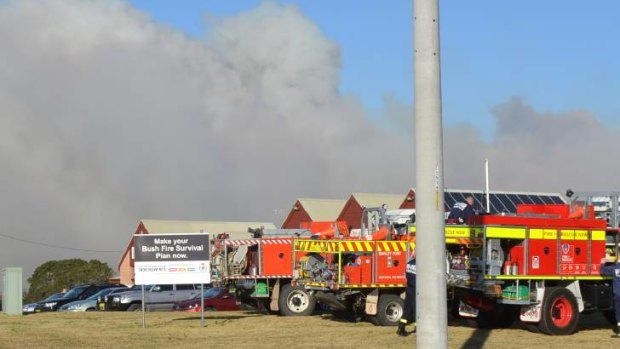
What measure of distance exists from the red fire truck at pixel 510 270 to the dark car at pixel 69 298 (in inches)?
726

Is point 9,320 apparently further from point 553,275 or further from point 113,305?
point 553,275

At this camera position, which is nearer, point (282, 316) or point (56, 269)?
point (282, 316)

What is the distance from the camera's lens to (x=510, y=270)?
18.8m

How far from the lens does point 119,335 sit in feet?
→ 63.9

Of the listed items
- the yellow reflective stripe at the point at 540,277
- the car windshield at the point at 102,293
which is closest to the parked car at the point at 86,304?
the car windshield at the point at 102,293

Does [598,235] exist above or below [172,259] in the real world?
above

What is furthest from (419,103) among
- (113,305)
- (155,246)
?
(113,305)

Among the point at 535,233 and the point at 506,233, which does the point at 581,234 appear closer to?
the point at 535,233

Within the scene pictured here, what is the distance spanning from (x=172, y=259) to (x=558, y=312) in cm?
886

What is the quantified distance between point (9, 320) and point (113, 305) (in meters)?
9.12

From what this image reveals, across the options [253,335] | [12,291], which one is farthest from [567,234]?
[12,291]

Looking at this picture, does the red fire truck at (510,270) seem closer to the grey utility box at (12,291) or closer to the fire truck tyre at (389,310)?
the fire truck tyre at (389,310)

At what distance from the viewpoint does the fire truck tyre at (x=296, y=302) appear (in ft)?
84.9

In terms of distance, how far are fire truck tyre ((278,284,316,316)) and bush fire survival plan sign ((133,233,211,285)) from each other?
12.3ft
